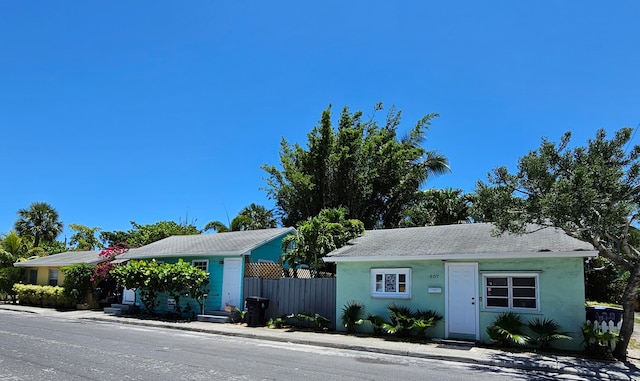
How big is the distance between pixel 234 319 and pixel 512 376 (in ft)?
41.1

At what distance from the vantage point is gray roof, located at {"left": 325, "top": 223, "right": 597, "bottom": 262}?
44.0 feet

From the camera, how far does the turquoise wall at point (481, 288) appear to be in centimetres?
1281

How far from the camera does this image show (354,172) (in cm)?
3322

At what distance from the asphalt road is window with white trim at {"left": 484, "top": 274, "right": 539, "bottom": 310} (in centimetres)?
367

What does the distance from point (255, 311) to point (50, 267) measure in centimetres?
1821

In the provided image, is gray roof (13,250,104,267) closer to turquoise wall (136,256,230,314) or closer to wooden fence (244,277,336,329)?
turquoise wall (136,256,230,314)

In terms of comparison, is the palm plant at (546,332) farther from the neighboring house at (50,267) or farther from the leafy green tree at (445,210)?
the neighboring house at (50,267)

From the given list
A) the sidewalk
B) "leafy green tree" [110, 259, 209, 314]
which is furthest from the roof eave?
the sidewalk

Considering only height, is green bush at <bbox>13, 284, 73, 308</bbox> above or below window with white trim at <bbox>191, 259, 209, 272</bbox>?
below

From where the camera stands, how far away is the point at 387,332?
49.4 feet

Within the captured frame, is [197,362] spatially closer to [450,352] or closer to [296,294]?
[450,352]

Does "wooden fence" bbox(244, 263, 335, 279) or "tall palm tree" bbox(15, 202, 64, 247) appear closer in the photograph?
"wooden fence" bbox(244, 263, 335, 279)

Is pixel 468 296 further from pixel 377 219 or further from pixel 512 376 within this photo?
pixel 377 219

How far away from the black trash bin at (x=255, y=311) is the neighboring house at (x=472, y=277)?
11.4ft
